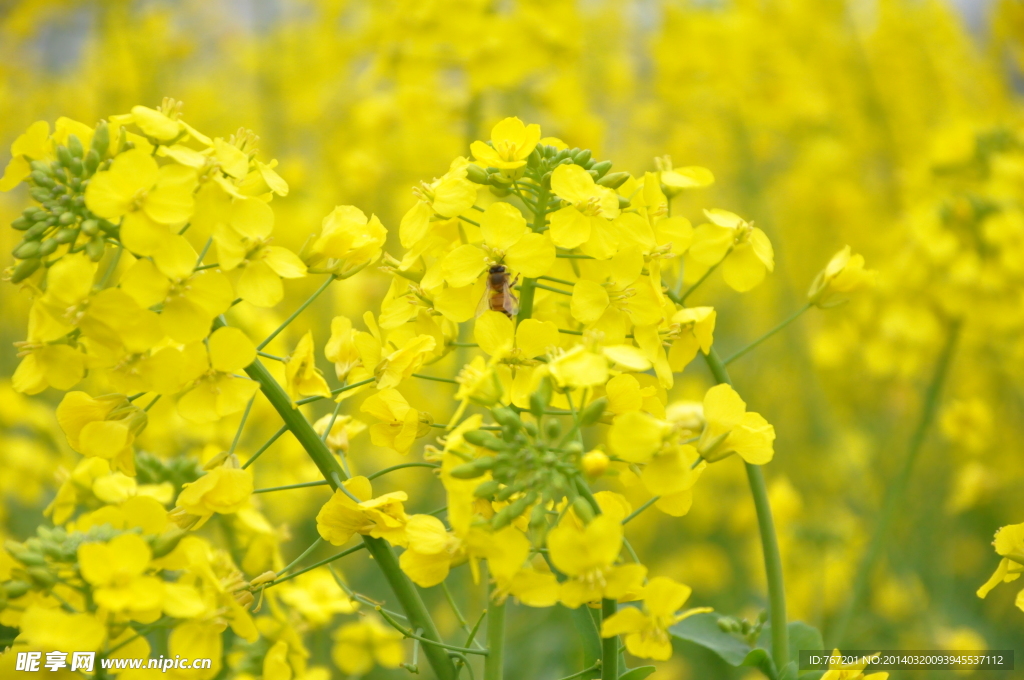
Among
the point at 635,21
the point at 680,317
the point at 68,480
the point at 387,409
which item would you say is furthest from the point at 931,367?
the point at 635,21

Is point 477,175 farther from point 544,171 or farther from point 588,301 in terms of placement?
point 588,301

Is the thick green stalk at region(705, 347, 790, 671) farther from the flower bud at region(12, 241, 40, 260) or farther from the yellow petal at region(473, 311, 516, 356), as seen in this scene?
the flower bud at region(12, 241, 40, 260)

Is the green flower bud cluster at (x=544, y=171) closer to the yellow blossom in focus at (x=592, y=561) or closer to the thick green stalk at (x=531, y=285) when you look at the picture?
the thick green stalk at (x=531, y=285)

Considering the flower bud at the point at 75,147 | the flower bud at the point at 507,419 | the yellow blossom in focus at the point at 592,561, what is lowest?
the yellow blossom in focus at the point at 592,561

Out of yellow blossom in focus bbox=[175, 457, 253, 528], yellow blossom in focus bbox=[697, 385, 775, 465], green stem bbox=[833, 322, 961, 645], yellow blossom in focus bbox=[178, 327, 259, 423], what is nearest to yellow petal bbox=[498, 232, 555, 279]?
yellow blossom in focus bbox=[697, 385, 775, 465]

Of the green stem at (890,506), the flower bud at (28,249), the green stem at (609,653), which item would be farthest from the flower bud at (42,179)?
the green stem at (890,506)

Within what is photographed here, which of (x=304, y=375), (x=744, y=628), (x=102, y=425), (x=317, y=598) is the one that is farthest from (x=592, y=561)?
(x=317, y=598)
